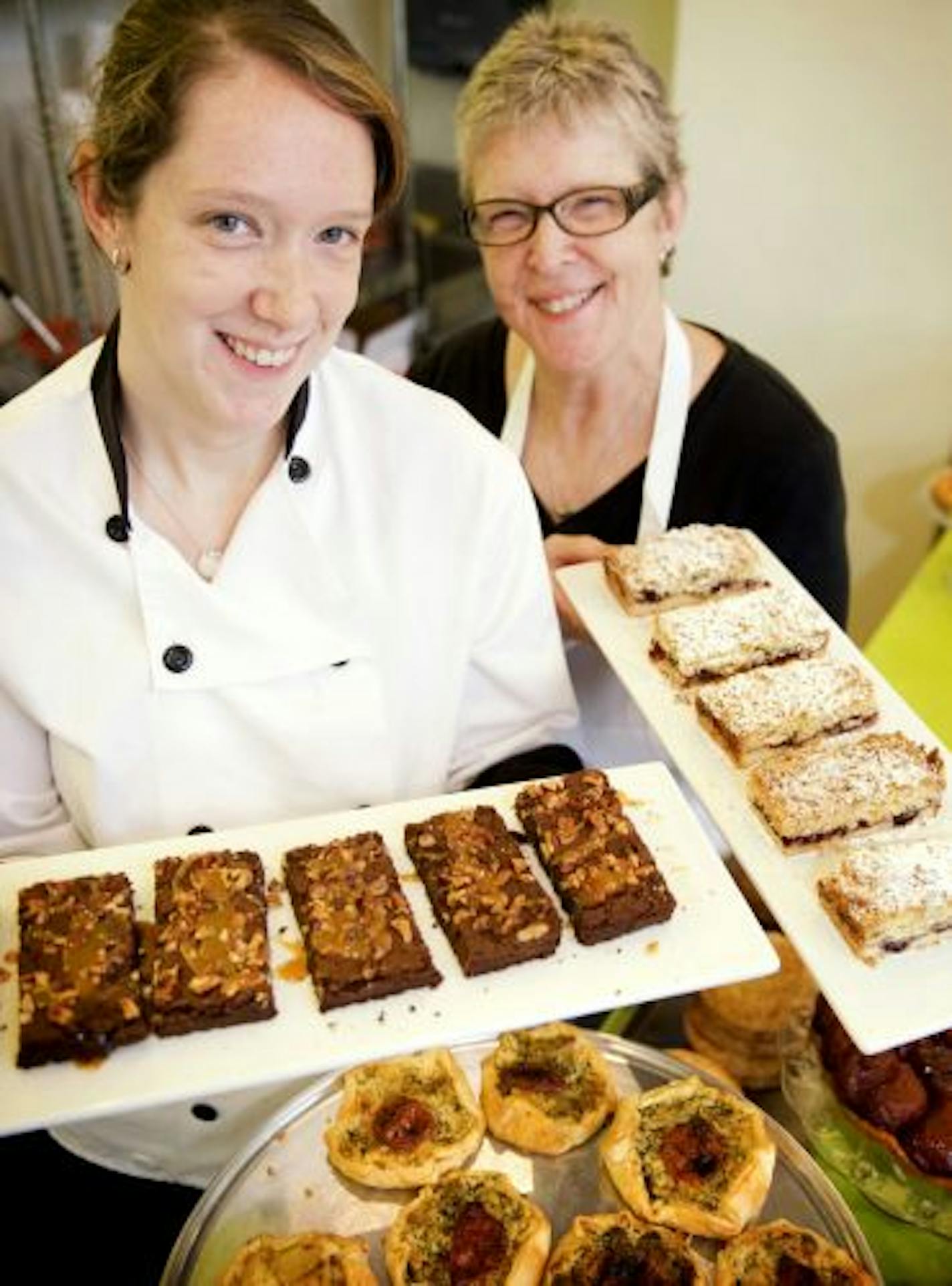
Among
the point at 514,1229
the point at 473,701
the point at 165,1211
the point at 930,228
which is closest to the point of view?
the point at 514,1229

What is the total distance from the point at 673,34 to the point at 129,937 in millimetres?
3039

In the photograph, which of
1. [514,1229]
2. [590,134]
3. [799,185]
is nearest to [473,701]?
[514,1229]

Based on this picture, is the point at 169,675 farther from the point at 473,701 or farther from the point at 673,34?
the point at 673,34

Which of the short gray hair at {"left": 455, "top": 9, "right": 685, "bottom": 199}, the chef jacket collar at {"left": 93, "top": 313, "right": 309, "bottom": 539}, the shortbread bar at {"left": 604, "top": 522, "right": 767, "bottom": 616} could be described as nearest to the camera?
the chef jacket collar at {"left": 93, "top": 313, "right": 309, "bottom": 539}

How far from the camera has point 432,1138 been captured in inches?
47.3

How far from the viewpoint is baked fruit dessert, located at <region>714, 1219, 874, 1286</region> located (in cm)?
105

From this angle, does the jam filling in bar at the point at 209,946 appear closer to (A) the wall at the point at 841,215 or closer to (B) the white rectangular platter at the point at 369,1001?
(B) the white rectangular platter at the point at 369,1001

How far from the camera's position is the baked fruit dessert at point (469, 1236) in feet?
3.52

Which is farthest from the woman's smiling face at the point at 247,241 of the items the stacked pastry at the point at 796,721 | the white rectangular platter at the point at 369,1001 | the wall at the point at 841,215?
the wall at the point at 841,215

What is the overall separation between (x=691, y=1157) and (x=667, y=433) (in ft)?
4.22

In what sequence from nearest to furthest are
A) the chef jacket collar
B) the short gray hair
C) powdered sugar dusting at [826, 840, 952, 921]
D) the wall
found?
powdered sugar dusting at [826, 840, 952, 921] → the chef jacket collar → the short gray hair → the wall

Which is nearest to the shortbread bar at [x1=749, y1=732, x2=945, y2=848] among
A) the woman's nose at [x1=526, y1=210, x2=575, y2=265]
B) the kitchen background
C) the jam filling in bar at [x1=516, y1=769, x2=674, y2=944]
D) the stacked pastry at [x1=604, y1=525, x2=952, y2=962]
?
the stacked pastry at [x1=604, y1=525, x2=952, y2=962]

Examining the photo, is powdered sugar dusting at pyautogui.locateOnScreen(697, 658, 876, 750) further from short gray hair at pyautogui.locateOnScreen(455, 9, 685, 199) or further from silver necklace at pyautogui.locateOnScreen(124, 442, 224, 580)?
short gray hair at pyautogui.locateOnScreen(455, 9, 685, 199)

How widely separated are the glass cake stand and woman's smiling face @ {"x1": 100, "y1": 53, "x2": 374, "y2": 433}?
2.71 feet
